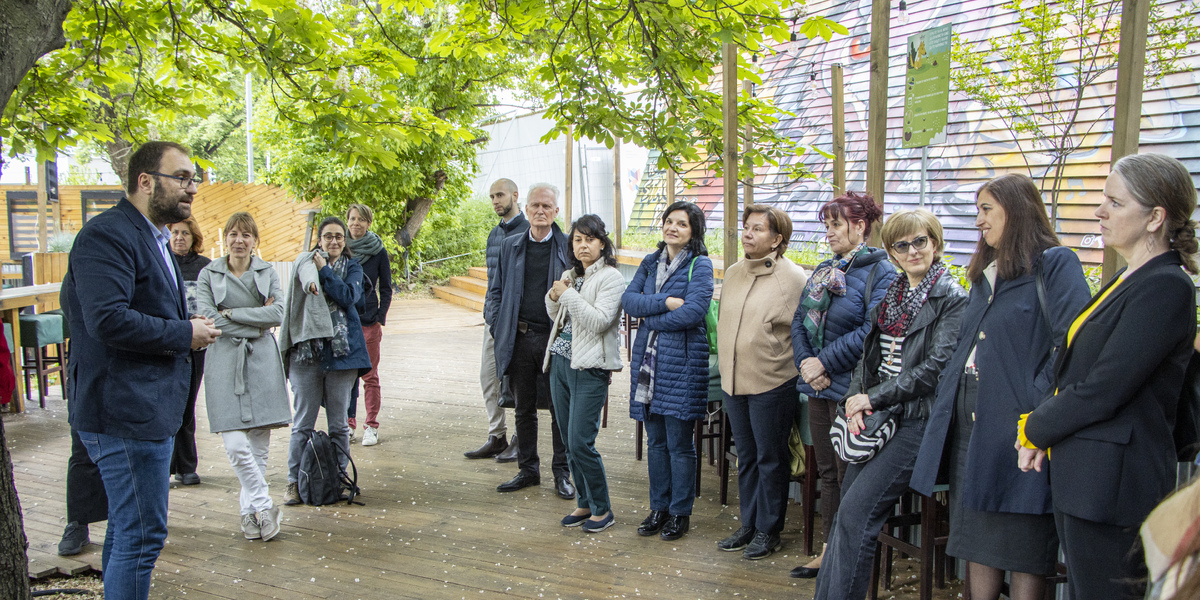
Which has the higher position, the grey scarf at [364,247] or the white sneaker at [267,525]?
the grey scarf at [364,247]

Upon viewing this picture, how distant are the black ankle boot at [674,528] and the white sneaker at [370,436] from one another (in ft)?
9.86

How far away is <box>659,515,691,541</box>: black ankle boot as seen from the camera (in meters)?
4.26

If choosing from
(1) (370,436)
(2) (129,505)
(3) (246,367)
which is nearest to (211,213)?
(1) (370,436)

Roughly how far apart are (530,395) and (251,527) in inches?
71.5

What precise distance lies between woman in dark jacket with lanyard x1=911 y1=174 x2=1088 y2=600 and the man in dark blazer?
2683 millimetres

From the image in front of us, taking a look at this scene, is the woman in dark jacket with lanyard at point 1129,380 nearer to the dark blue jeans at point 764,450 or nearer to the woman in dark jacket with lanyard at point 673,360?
the dark blue jeans at point 764,450

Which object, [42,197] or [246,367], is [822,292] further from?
[42,197]

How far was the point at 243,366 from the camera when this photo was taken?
443 centimetres

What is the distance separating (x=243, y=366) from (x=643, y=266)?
232 centimetres

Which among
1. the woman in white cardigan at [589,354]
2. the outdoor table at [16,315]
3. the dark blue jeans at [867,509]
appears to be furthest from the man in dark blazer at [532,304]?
the outdoor table at [16,315]

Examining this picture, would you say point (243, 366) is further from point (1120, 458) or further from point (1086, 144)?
point (1086, 144)

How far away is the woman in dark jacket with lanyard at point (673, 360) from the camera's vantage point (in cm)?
414

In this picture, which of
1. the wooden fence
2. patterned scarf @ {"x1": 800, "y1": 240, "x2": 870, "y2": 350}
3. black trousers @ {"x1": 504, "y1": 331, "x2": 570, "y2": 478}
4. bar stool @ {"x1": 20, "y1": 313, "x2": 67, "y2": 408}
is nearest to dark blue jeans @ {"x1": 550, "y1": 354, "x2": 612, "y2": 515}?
black trousers @ {"x1": 504, "y1": 331, "x2": 570, "y2": 478}

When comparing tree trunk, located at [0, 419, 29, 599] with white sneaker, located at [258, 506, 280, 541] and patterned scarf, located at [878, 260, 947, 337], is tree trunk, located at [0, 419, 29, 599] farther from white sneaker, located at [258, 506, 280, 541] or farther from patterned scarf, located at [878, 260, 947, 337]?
patterned scarf, located at [878, 260, 947, 337]
